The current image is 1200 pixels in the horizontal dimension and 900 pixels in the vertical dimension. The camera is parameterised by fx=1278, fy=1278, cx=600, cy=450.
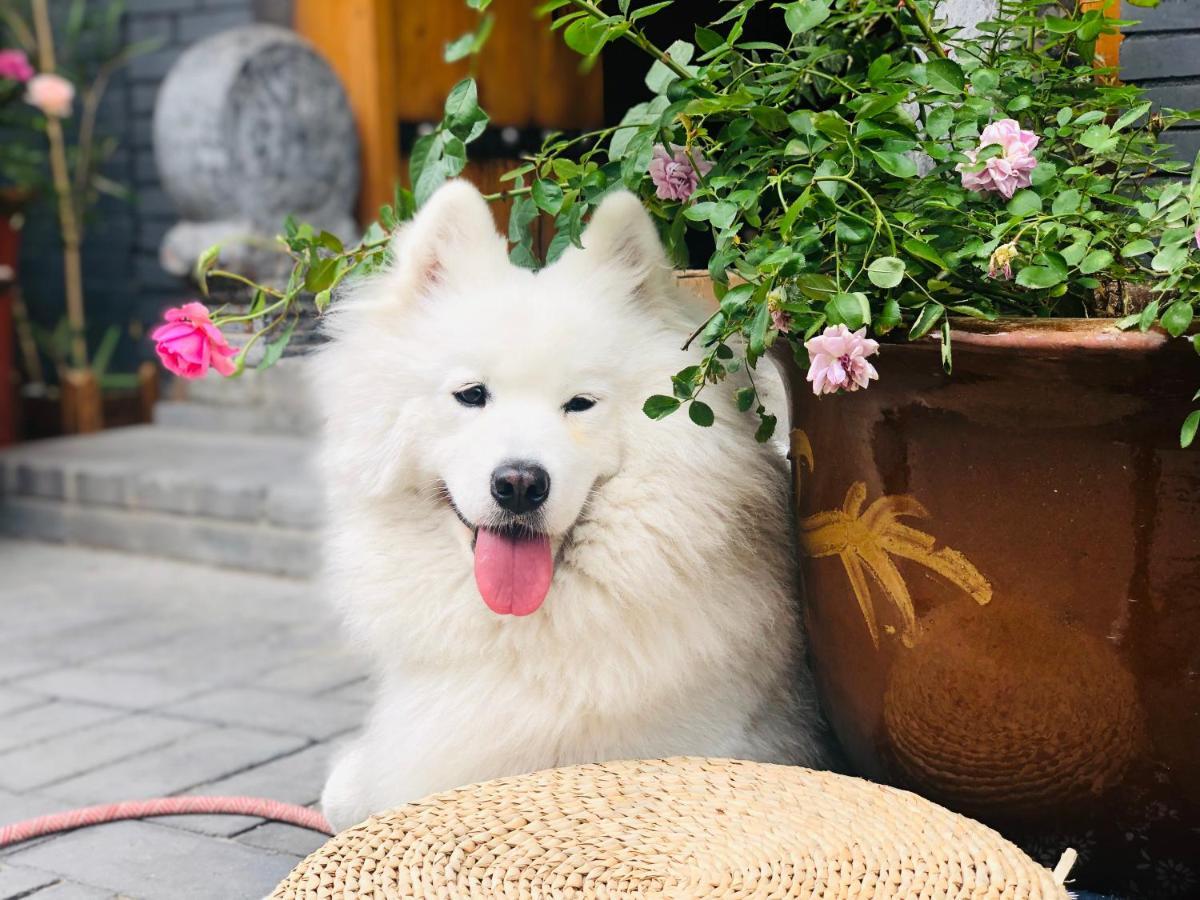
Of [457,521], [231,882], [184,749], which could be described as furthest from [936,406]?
[184,749]

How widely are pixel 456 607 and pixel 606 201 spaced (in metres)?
0.62

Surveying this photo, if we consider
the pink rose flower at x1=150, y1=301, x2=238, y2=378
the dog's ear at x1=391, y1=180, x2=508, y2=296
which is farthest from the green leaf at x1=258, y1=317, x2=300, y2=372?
the dog's ear at x1=391, y1=180, x2=508, y2=296

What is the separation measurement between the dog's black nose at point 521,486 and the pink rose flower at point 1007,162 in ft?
2.15

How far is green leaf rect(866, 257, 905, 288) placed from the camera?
1.51 meters

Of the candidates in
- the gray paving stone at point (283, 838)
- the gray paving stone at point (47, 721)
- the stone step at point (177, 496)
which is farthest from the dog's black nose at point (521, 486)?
the stone step at point (177, 496)

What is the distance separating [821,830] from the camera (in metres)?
1.55

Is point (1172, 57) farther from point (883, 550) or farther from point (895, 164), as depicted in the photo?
point (883, 550)

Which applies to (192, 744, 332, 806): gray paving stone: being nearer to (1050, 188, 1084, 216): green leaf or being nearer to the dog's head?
the dog's head

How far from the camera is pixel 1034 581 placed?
1.55m

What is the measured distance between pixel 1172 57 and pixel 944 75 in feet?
2.08

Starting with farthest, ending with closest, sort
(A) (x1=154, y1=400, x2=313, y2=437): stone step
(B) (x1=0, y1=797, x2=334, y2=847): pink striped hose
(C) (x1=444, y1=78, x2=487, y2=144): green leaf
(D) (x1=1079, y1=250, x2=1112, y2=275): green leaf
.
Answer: (A) (x1=154, y1=400, x2=313, y2=437): stone step, (B) (x1=0, y1=797, x2=334, y2=847): pink striped hose, (C) (x1=444, y1=78, x2=487, y2=144): green leaf, (D) (x1=1079, y1=250, x2=1112, y2=275): green leaf

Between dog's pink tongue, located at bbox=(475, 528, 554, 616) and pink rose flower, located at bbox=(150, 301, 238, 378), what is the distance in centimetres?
55

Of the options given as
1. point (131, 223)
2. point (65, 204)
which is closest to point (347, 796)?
point (65, 204)

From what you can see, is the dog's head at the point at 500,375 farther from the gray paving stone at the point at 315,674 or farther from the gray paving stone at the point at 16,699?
the gray paving stone at the point at 16,699
